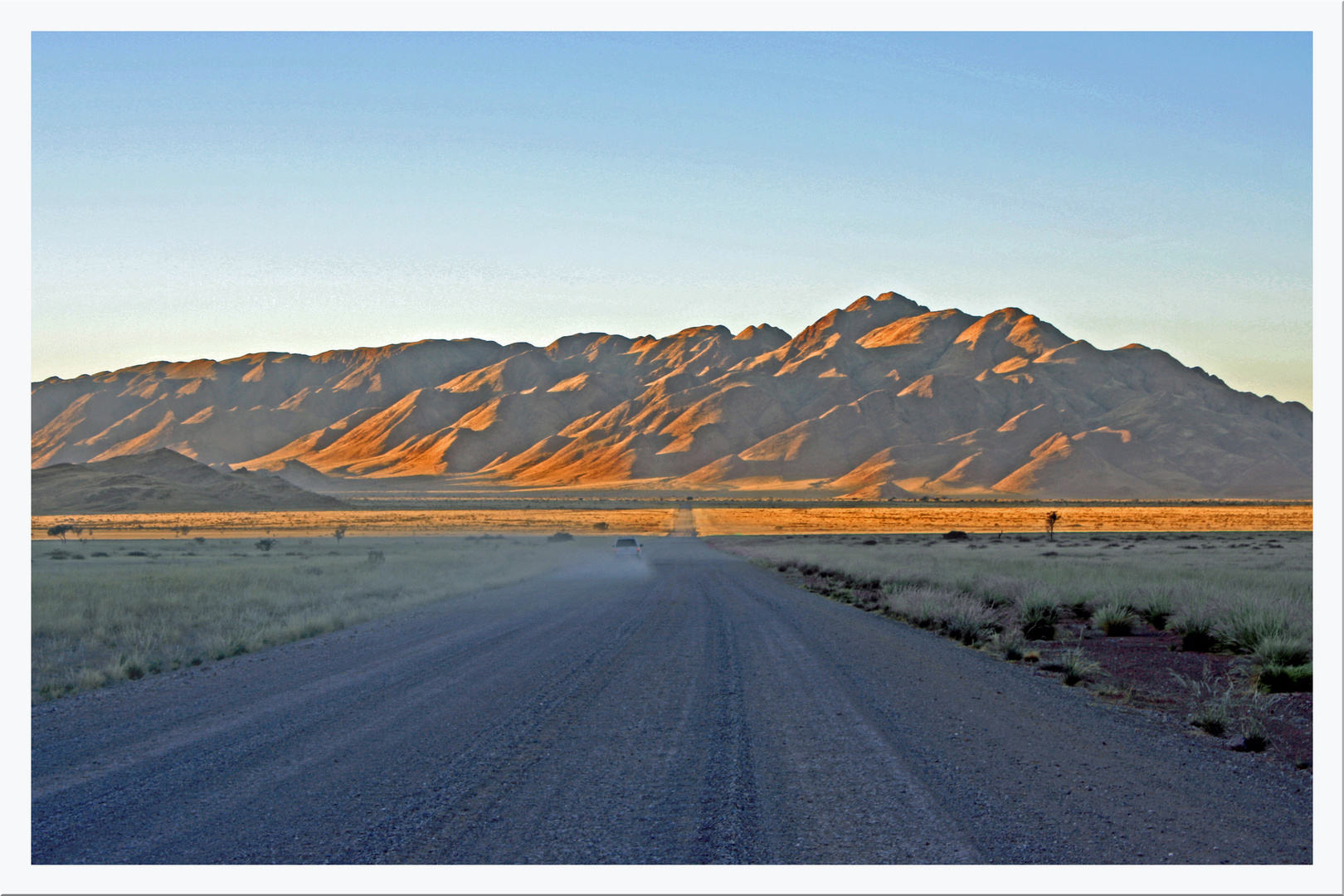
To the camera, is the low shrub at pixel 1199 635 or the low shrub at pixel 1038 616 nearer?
the low shrub at pixel 1199 635

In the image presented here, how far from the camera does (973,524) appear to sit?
82.9 metres

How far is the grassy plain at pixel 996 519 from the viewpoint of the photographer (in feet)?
247

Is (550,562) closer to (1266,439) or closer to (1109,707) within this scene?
(1109,707)

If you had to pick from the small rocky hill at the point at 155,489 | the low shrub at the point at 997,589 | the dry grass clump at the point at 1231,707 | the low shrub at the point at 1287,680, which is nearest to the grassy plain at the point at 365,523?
the small rocky hill at the point at 155,489

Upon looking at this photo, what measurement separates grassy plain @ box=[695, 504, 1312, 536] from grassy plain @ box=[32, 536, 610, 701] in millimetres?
38009

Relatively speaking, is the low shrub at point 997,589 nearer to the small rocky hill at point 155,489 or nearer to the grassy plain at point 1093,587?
the grassy plain at point 1093,587

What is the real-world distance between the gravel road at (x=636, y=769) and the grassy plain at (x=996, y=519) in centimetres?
6076

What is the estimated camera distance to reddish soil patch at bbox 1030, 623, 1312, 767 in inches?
330

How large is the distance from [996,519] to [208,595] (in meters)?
80.4

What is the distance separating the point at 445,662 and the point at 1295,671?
1026 cm

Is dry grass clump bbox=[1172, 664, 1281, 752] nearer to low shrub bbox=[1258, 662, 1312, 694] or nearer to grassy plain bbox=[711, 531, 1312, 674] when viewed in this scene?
low shrub bbox=[1258, 662, 1312, 694]

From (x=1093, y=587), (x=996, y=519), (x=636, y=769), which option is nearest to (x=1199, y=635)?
Answer: (x=1093, y=587)

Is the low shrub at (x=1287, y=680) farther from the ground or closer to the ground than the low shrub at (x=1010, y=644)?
farther from the ground

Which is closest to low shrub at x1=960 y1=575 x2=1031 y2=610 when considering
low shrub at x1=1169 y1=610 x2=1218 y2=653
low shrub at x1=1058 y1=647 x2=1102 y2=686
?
low shrub at x1=1169 y1=610 x2=1218 y2=653
